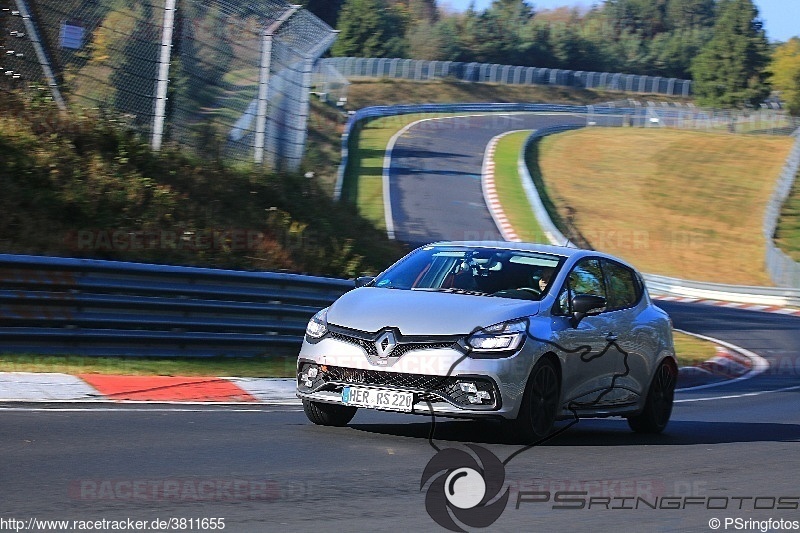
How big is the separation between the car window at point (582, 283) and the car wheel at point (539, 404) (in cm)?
60

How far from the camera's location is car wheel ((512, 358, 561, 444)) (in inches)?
343

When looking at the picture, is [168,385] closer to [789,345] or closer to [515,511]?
[515,511]

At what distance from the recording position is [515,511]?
21.8 ft

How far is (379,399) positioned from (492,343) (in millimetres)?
890

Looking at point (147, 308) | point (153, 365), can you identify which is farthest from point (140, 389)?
point (147, 308)

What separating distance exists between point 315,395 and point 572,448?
202 centimetres

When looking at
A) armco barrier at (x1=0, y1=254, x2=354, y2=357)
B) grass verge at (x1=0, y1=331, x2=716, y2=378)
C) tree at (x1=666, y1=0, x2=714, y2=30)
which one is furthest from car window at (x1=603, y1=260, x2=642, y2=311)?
tree at (x1=666, y1=0, x2=714, y2=30)

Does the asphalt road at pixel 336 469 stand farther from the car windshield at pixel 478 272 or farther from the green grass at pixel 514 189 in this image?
the green grass at pixel 514 189

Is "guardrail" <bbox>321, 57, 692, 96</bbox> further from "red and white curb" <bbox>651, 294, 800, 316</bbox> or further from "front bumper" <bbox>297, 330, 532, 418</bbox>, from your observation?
"front bumper" <bbox>297, 330, 532, 418</bbox>

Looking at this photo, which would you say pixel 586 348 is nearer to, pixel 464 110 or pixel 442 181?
pixel 442 181

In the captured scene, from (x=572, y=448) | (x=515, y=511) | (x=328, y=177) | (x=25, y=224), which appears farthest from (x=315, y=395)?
(x=328, y=177)

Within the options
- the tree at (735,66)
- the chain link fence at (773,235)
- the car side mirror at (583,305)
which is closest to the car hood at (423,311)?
the car side mirror at (583,305)

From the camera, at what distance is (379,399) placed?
852 cm

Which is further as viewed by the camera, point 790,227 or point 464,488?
point 790,227
